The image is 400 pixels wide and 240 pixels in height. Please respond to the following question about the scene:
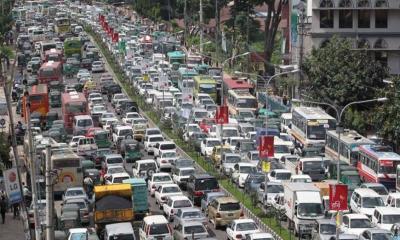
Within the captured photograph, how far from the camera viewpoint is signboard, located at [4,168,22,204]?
44469 millimetres

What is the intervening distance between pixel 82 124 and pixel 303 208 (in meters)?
29.4

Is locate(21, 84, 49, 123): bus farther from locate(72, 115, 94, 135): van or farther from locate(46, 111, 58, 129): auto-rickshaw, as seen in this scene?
locate(72, 115, 94, 135): van

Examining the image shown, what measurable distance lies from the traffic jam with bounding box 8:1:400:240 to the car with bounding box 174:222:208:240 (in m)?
0.05

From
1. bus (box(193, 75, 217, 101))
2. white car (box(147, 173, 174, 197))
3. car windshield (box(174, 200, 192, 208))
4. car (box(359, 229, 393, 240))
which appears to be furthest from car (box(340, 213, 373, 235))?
bus (box(193, 75, 217, 101))

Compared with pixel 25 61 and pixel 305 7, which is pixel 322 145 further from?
pixel 25 61

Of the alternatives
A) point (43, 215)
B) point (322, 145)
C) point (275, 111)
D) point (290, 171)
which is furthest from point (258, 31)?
point (43, 215)

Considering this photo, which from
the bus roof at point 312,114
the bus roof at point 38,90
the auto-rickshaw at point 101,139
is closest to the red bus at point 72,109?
the bus roof at point 38,90

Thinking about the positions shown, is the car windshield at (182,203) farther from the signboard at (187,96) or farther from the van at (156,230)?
the signboard at (187,96)

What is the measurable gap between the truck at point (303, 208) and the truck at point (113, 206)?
6.32 metres

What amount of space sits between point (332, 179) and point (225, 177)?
5.84 m

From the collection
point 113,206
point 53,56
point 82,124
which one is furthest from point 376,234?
point 53,56

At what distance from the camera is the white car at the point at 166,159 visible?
2454 inches

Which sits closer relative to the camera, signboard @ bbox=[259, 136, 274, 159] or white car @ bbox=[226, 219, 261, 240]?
white car @ bbox=[226, 219, 261, 240]

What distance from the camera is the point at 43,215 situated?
160 feet
